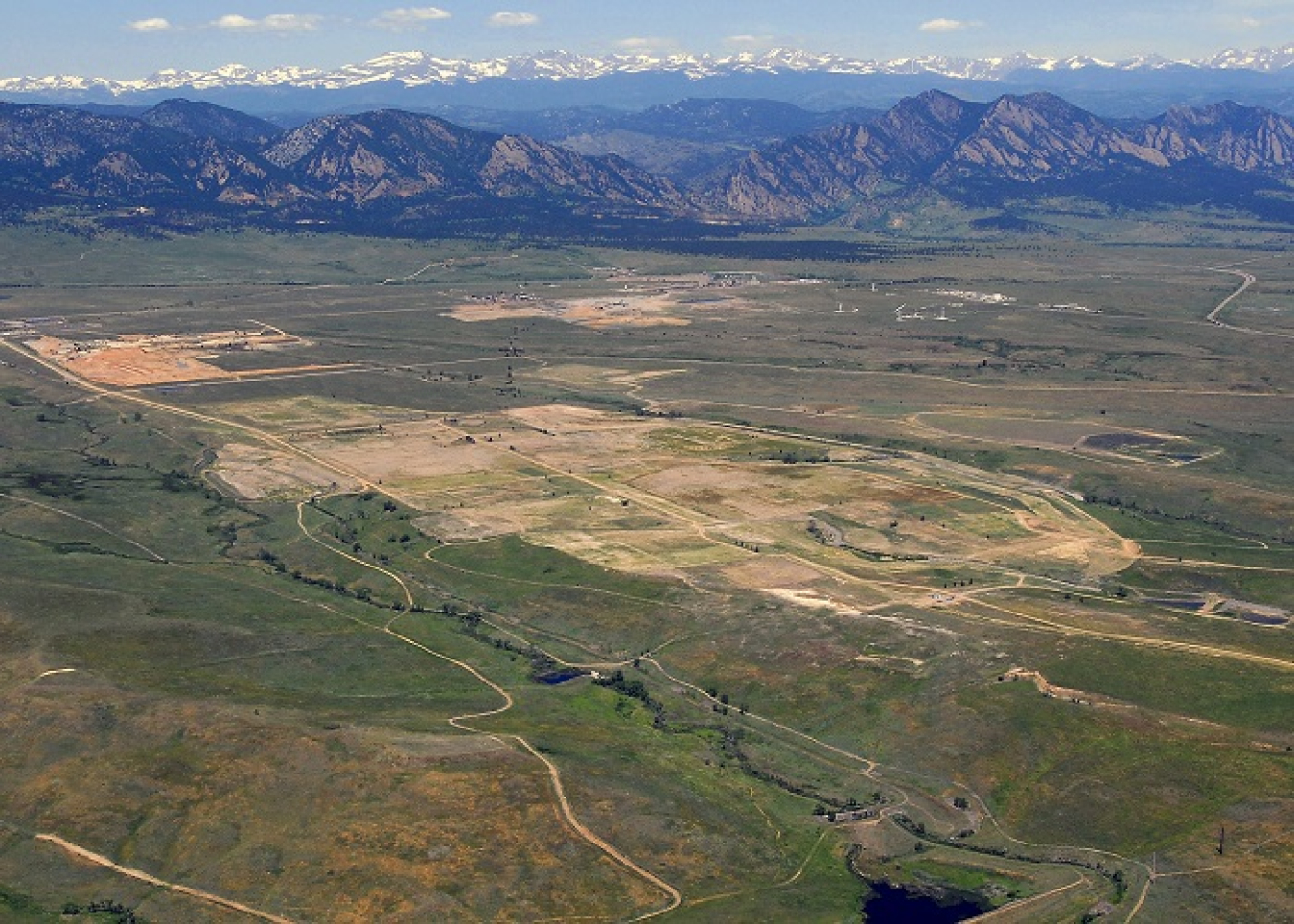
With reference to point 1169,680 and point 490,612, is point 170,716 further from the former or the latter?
point 1169,680

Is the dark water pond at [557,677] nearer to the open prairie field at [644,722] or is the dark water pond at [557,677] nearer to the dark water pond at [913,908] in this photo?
the open prairie field at [644,722]

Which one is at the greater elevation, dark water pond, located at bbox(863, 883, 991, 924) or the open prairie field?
the open prairie field

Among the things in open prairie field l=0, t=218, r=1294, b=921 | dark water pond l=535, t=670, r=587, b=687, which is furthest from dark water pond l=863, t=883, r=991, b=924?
dark water pond l=535, t=670, r=587, b=687

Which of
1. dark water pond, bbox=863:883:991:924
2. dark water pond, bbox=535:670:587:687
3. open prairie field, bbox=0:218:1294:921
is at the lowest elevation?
dark water pond, bbox=863:883:991:924

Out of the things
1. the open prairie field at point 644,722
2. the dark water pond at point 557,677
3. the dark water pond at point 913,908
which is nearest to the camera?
the dark water pond at point 913,908

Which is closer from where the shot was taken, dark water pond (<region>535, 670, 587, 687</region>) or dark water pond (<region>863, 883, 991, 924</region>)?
dark water pond (<region>863, 883, 991, 924</region>)

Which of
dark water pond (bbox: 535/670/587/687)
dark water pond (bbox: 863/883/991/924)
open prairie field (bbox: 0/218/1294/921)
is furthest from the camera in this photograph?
dark water pond (bbox: 535/670/587/687)

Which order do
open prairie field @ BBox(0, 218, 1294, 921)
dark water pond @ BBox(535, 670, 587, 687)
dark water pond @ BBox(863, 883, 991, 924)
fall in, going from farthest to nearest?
dark water pond @ BBox(535, 670, 587, 687) < open prairie field @ BBox(0, 218, 1294, 921) < dark water pond @ BBox(863, 883, 991, 924)

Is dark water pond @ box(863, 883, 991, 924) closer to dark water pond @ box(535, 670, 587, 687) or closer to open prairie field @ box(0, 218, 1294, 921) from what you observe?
open prairie field @ box(0, 218, 1294, 921)

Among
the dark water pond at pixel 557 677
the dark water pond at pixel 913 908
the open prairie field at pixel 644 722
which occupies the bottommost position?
the dark water pond at pixel 913 908

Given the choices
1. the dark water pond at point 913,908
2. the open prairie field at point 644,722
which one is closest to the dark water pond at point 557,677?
the open prairie field at point 644,722

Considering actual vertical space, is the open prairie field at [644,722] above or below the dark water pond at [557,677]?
above
